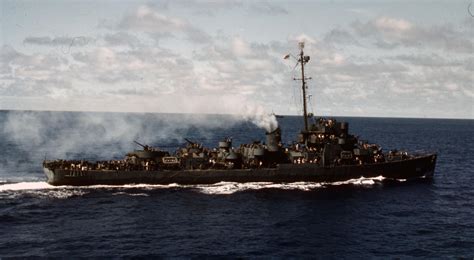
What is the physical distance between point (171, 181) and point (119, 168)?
22.7ft

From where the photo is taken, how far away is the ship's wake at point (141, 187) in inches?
2082

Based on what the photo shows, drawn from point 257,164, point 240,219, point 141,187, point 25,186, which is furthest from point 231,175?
point 25,186

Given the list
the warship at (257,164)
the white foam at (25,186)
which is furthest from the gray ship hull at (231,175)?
the white foam at (25,186)

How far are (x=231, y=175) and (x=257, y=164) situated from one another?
3.90 m

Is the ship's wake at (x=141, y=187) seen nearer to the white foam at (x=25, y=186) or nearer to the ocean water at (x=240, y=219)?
the white foam at (x=25, y=186)

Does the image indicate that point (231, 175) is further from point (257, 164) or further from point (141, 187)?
point (141, 187)

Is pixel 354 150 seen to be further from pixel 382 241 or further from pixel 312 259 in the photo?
Result: pixel 312 259

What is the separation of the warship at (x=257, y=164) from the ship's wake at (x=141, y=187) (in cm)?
58

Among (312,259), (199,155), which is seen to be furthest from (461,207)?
(199,155)

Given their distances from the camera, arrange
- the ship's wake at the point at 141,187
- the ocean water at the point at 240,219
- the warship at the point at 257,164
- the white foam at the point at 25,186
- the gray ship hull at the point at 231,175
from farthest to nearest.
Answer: the warship at the point at 257,164 < the gray ship hull at the point at 231,175 < the white foam at the point at 25,186 < the ship's wake at the point at 141,187 < the ocean water at the point at 240,219

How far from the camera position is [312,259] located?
33250 millimetres

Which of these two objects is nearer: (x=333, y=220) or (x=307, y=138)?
(x=333, y=220)

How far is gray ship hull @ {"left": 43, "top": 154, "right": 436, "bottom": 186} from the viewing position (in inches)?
2196

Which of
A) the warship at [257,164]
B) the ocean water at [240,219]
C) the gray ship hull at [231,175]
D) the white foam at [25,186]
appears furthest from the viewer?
the warship at [257,164]
